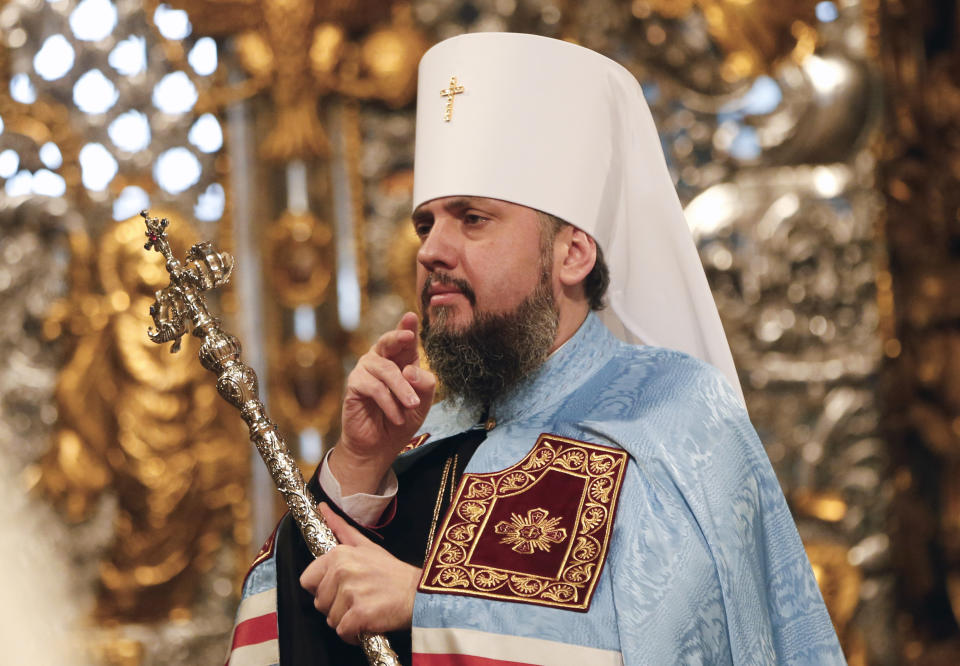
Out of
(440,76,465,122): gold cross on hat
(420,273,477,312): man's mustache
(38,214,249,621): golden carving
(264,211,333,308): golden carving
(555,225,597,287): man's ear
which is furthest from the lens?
(264,211,333,308): golden carving

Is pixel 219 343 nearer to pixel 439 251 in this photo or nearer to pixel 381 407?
pixel 381 407

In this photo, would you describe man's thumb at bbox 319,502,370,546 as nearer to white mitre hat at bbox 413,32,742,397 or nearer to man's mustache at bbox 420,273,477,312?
man's mustache at bbox 420,273,477,312

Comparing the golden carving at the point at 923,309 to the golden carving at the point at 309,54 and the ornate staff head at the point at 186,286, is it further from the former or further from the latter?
the ornate staff head at the point at 186,286

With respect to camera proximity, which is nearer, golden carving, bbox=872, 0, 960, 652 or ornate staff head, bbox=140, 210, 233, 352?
ornate staff head, bbox=140, 210, 233, 352

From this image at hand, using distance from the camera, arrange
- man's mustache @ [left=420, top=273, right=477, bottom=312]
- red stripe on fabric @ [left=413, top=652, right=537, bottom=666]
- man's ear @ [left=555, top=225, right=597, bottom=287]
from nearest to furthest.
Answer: red stripe on fabric @ [left=413, top=652, right=537, bottom=666]
man's mustache @ [left=420, top=273, right=477, bottom=312]
man's ear @ [left=555, top=225, right=597, bottom=287]

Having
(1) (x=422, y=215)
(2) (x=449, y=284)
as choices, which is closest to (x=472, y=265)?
(2) (x=449, y=284)

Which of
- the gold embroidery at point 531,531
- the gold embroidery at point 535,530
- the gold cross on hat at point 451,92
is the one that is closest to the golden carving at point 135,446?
the gold cross on hat at point 451,92

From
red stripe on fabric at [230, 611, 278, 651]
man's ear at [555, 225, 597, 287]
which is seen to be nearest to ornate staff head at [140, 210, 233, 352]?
red stripe on fabric at [230, 611, 278, 651]

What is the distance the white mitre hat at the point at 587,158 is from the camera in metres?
2.41

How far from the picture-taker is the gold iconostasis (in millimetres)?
4391

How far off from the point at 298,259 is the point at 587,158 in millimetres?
2309

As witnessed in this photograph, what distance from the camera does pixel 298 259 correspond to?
15.0 ft

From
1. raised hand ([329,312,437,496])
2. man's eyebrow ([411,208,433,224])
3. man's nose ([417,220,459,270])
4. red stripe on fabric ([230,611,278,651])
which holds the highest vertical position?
man's eyebrow ([411,208,433,224])

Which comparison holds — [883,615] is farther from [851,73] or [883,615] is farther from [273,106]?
[273,106]
